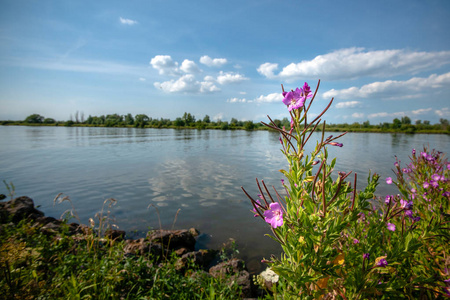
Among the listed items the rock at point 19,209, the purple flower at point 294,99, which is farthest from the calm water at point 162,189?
the purple flower at point 294,99

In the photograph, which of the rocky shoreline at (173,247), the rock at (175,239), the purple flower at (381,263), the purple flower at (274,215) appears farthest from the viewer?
the rock at (175,239)

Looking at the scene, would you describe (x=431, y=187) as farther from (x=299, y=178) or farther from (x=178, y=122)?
(x=178, y=122)

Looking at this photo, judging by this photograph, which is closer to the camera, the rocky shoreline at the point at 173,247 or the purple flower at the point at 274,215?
the purple flower at the point at 274,215

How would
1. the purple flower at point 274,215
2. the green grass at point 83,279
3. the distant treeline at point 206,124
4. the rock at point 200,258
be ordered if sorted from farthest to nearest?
the distant treeline at point 206,124
the rock at point 200,258
the green grass at point 83,279
the purple flower at point 274,215

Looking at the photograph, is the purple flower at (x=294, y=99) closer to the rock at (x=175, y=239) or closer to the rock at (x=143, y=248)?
the rock at (x=143, y=248)

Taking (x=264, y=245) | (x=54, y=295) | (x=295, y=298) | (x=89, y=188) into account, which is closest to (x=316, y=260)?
(x=295, y=298)

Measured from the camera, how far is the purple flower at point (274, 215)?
109 cm

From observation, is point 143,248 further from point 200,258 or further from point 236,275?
point 236,275

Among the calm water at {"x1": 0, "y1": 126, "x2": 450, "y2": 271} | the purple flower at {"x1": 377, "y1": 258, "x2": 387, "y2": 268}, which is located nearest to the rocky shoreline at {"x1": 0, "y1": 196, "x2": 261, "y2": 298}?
the calm water at {"x1": 0, "y1": 126, "x2": 450, "y2": 271}

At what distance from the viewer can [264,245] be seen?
6230mm

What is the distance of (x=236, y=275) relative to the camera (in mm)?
3838

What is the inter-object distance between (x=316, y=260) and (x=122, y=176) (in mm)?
13249

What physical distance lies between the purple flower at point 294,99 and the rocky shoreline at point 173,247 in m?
3.55

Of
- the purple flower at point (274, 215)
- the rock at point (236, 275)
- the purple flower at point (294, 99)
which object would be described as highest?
the purple flower at point (294, 99)
